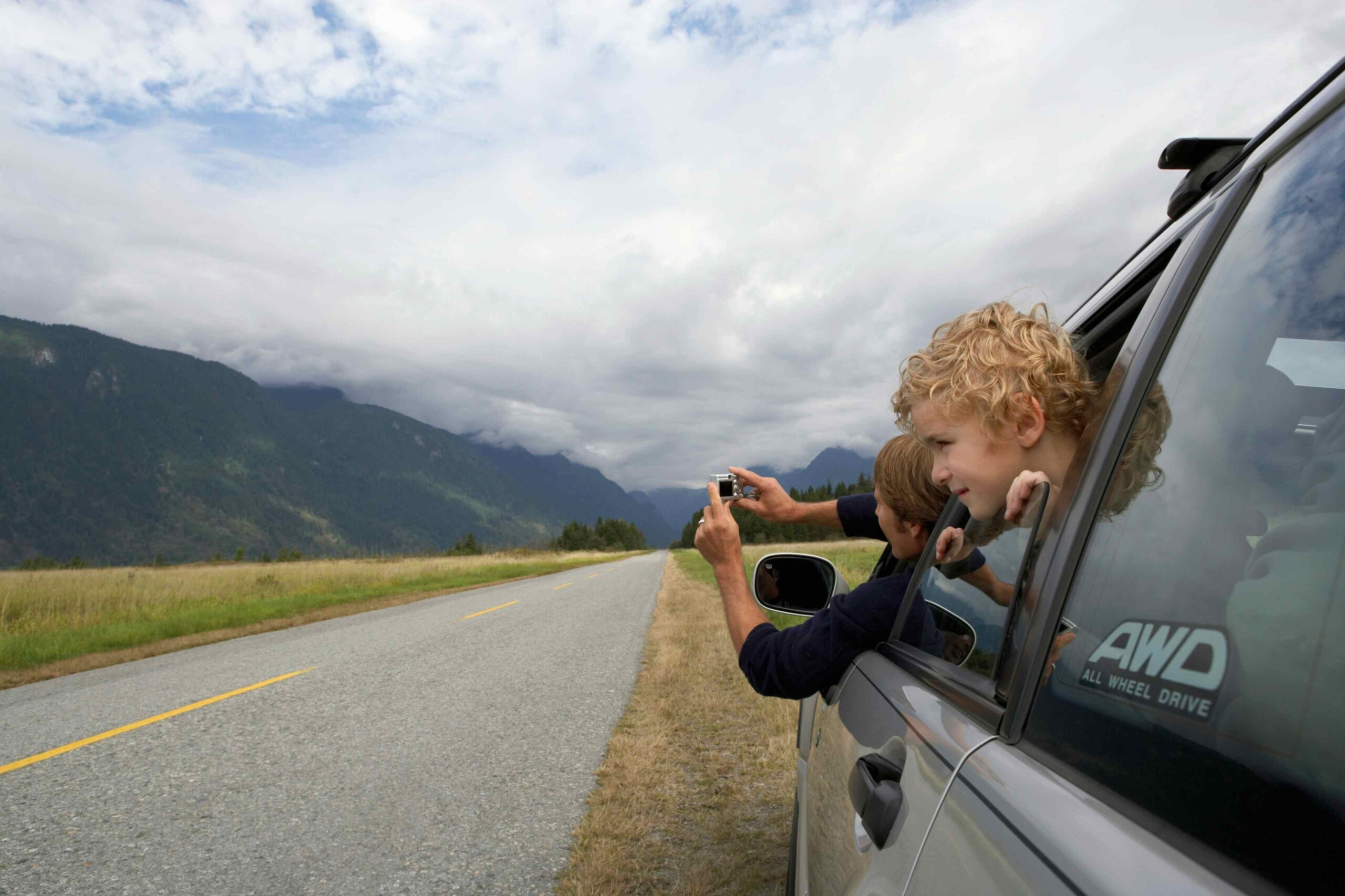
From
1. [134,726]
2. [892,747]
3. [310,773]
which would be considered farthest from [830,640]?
[134,726]

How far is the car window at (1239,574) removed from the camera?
615 mm

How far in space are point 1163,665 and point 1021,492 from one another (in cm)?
66

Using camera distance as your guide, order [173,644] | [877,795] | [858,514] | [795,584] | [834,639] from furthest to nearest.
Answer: [173,644]
[858,514]
[795,584]
[834,639]
[877,795]

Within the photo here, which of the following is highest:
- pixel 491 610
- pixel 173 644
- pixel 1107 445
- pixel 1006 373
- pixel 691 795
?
pixel 1006 373

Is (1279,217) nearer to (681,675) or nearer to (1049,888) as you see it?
(1049,888)

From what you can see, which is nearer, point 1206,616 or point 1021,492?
point 1206,616

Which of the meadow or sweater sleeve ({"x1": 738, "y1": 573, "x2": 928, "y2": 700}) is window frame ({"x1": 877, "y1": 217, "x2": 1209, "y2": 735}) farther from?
the meadow

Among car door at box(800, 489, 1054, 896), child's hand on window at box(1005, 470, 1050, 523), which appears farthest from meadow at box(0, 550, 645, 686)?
child's hand on window at box(1005, 470, 1050, 523)

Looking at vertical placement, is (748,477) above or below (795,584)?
above

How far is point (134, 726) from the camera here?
18.6ft

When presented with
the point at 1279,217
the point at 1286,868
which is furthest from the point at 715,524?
the point at 1286,868

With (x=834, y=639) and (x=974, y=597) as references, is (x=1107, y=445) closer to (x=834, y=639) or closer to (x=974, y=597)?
(x=974, y=597)

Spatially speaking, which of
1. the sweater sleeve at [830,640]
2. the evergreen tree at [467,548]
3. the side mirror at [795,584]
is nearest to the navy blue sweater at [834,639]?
the sweater sleeve at [830,640]

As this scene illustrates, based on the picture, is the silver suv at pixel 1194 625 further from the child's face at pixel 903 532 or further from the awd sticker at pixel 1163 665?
the child's face at pixel 903 532
